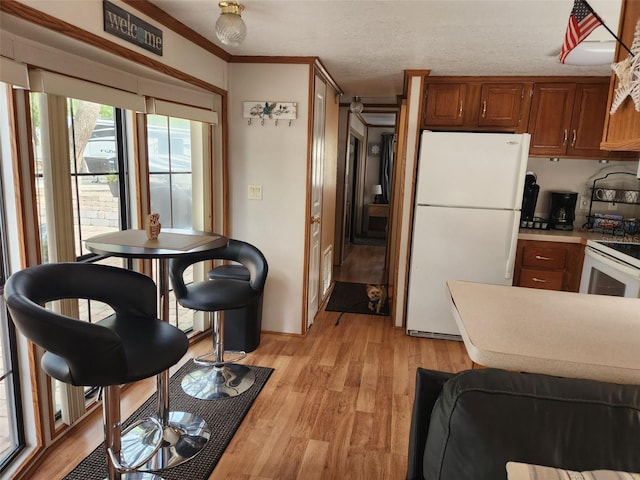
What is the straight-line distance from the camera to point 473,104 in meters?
3.61

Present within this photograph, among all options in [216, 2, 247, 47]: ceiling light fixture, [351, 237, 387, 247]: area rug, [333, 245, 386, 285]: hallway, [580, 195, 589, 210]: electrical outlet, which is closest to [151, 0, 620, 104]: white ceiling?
[216, 2, 247, 47]: ceiling light fixture

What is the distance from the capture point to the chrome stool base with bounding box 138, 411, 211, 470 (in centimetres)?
201

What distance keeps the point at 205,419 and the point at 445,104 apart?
3029mm

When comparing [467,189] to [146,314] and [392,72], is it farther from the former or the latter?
[146,314]

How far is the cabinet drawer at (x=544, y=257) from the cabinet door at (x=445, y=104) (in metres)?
1.26

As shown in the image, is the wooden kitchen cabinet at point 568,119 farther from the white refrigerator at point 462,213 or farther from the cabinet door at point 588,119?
Answer: the white refrigerator at point 462,213

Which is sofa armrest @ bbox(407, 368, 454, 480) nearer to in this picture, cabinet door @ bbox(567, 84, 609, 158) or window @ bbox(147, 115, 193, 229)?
window @ bbox(147, 115, 193, 229)

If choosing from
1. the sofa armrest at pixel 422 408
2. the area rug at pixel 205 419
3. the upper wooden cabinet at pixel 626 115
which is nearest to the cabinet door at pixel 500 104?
the upper wooden cabinet at pixel 626 115

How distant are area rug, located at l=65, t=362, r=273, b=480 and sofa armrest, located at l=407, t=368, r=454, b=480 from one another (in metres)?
1.11

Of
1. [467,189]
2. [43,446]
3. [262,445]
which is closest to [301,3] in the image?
[467,189]

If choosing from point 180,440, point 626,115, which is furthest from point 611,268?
point 180,440

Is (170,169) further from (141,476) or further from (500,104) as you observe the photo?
(500,104)

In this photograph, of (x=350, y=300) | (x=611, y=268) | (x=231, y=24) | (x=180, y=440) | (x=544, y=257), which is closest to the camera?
(x=231, y=24)

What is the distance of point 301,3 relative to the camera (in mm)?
2072
